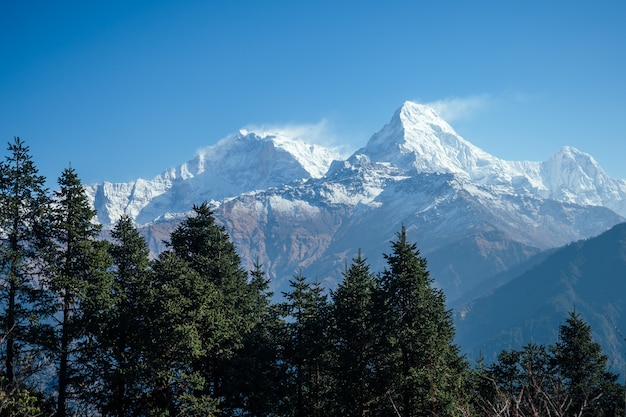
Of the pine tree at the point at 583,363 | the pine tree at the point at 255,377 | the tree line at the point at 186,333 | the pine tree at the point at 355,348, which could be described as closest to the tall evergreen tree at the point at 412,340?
the tree line at the point at 186,333

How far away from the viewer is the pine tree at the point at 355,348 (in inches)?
1081

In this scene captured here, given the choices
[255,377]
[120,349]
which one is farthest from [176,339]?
[255,377]

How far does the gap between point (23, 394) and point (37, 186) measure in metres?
9.64

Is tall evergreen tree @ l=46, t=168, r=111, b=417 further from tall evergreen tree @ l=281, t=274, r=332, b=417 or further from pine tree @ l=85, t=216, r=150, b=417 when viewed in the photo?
tall evergreen tree @ l=281, t=274, r=332, b=417

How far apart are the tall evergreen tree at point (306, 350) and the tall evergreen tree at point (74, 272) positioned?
437 inches

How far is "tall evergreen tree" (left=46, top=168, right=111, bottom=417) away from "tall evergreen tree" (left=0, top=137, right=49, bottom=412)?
754mm

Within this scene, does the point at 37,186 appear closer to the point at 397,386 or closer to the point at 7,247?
the point at 7,247

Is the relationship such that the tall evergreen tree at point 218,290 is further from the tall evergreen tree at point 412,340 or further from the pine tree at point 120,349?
the tall evergreen tree at point 412,340

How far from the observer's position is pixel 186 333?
2445cm

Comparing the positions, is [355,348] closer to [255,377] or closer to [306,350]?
[306,350]

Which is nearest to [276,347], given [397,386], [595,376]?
[397,386]

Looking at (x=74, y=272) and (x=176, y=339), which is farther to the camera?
(x=176, y=339)

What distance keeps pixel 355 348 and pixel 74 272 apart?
1493cm

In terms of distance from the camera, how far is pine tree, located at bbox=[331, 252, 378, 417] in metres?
27.5
